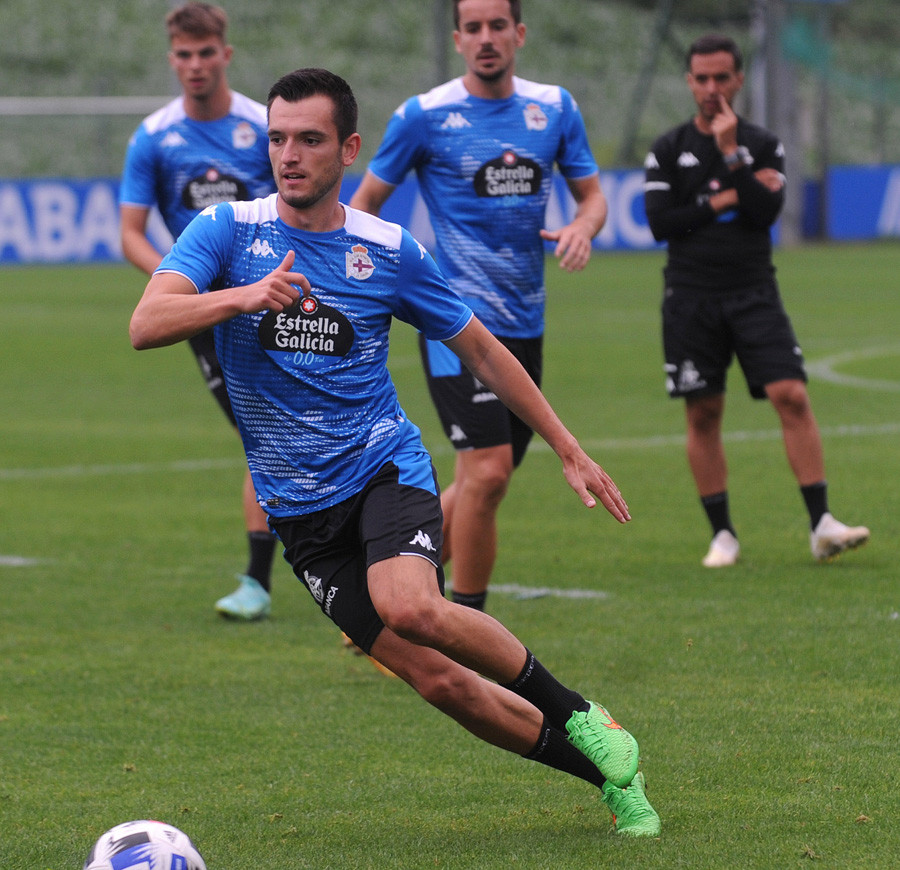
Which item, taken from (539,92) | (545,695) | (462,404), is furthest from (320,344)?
(539,92)

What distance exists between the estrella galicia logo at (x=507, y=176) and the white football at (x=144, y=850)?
3427 mm

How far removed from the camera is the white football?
370 centimetres

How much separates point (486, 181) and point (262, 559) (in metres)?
1.94

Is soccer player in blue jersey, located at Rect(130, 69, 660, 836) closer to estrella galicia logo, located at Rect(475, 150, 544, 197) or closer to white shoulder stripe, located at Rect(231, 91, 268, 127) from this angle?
estrella galicia logo, located at Rect(475, 150, 544, 197)

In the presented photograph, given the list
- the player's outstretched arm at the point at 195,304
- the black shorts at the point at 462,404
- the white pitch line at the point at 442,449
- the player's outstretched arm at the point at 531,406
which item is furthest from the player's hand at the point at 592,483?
the white pitch line at the point at 442,449

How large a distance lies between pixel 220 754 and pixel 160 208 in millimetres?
3262

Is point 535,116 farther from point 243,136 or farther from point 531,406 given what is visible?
point 531,406

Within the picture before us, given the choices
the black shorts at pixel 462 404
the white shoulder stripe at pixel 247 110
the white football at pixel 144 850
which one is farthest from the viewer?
the white shoulder stripe at pixel 247 110

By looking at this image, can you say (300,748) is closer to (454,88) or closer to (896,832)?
(896,832)

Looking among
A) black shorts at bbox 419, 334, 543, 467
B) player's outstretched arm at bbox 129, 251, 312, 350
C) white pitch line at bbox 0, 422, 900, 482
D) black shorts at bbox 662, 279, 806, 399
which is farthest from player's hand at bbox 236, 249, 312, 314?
white pitch line at bbox 0, 422, 900, 482

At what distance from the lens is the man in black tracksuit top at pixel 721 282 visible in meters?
7.68

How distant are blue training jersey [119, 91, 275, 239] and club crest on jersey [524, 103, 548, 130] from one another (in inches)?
55.0

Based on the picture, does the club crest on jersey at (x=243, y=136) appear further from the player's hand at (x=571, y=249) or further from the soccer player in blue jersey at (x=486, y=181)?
the player's hand at (x=571, y=249)

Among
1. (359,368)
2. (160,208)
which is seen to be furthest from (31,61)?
(359,368)
